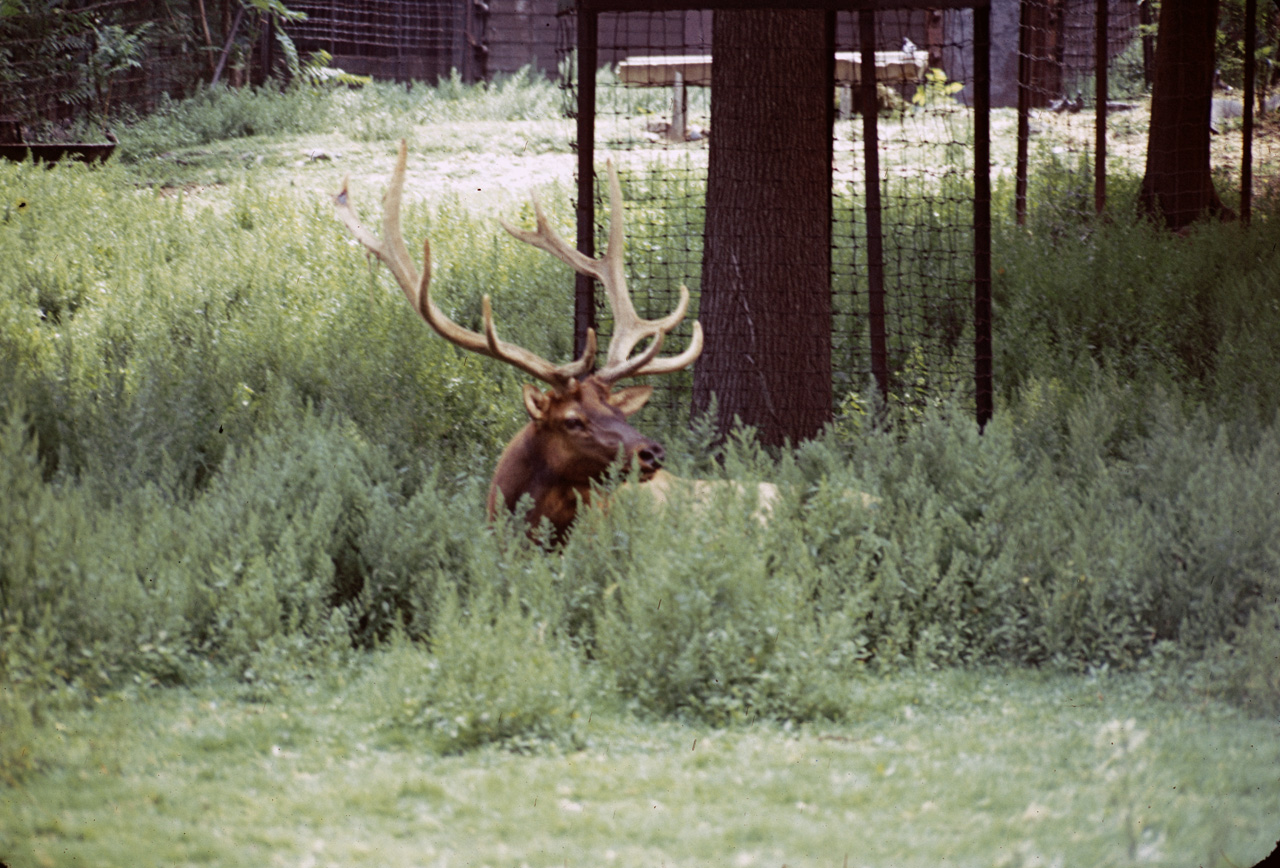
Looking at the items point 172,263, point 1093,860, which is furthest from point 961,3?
point 172,263

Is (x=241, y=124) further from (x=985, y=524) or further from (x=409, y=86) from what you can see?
(x=985, y=524)

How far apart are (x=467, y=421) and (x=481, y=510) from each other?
6.77 ft

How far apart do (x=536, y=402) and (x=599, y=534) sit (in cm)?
84

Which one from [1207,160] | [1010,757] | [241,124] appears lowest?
[1010,757]

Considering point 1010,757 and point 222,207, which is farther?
point 222,207

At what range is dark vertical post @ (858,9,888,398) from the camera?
754cm

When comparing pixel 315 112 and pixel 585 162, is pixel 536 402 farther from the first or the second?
pixel 315 112

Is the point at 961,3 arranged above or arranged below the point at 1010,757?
above

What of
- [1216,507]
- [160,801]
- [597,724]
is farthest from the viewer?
[1216,507]

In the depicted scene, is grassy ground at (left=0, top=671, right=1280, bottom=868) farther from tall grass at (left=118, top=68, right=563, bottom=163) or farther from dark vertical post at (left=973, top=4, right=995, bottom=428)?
tall grass at (left=118, top=68, right=563, bottom=163)

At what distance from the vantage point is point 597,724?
4.33m

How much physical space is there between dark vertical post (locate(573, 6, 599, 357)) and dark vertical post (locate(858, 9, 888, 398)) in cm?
161

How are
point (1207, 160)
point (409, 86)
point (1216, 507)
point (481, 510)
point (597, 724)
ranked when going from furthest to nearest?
point (409, 86)
point (1207, 160)
point (481, 510)
point (1216, 507)
point (597, 724)

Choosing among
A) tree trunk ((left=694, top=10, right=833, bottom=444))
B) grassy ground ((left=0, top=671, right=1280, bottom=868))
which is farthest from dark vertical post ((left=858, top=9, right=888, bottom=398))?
grassy ground ((left=0, top=671, right=1280, bottom=868))
